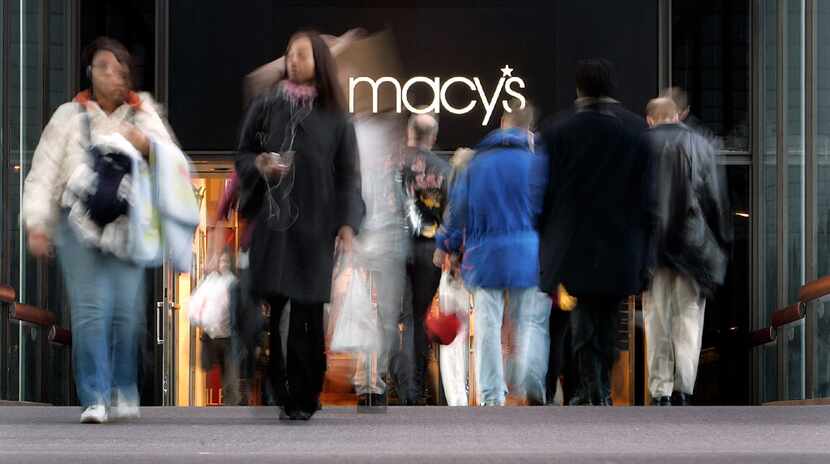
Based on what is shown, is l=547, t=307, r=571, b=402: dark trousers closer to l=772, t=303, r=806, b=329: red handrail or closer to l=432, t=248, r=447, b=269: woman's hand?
l=432, t=248, r=447, b=269: woman's hand

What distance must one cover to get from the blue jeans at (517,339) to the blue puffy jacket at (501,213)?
0.35 ft

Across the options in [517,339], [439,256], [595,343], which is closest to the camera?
[595,343]

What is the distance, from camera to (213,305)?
1282cm

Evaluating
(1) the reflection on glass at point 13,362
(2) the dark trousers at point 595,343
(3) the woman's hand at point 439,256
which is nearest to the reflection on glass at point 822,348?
(3) the woman's hand at point 439,256

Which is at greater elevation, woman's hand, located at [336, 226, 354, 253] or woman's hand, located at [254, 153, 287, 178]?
woman's hand, located at [254, 153, 287, 178]

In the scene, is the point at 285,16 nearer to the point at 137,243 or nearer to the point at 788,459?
the point at 137,243

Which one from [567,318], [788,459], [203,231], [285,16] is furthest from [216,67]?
[788,459]

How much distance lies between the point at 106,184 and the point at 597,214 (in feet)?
8.86

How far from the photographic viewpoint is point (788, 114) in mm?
16234

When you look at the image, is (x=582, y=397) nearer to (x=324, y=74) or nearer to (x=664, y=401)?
(x=664, y=401)

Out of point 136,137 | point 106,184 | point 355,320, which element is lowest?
point 355,320

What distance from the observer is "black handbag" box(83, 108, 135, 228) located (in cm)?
882

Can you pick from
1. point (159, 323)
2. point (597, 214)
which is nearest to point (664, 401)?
point (597, 214)

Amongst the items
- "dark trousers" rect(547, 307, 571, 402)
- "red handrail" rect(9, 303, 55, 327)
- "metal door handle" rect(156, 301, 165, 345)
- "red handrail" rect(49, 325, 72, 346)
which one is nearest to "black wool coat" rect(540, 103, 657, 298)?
"dark trousers" rect(547, 307, 571, 402)
